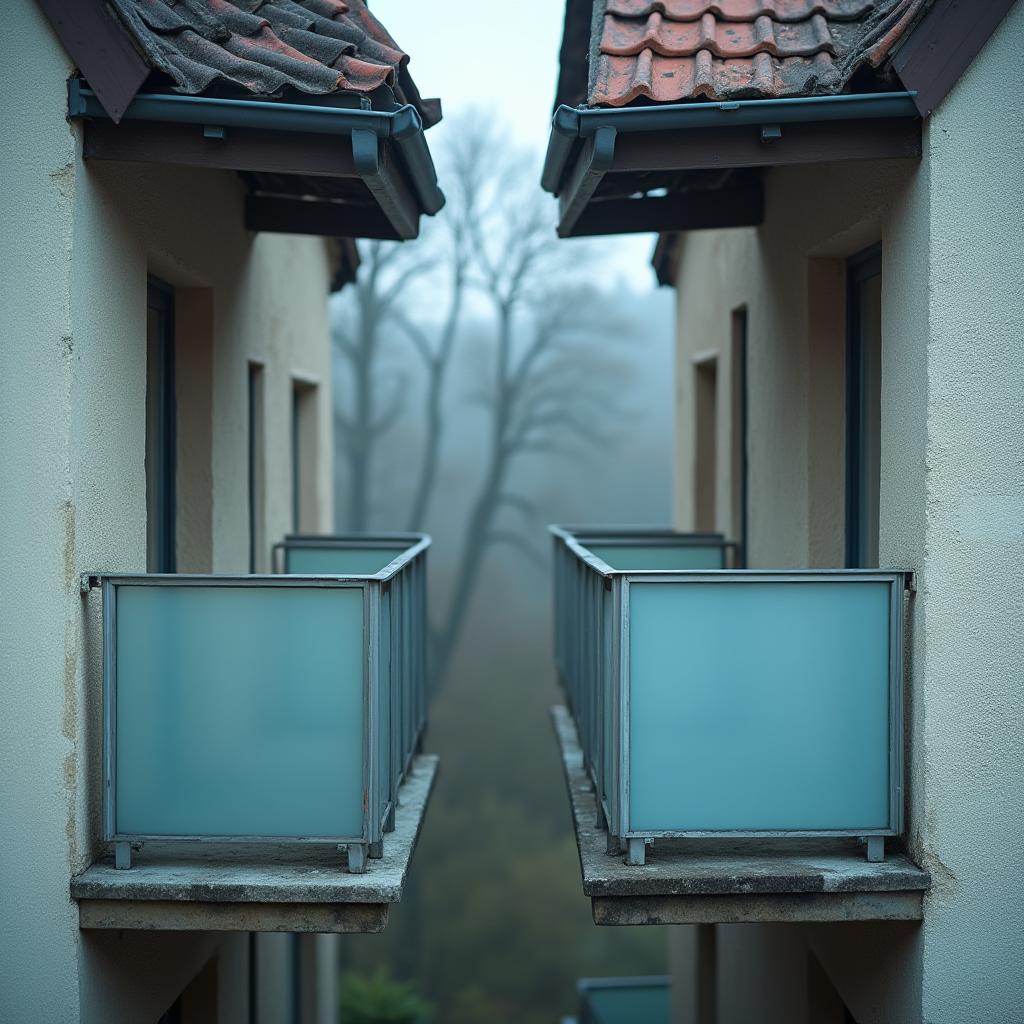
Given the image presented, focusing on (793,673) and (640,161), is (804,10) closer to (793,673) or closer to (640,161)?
(640,161)

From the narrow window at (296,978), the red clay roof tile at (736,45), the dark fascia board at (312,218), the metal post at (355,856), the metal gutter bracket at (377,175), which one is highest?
the red clay roof tile at (736,45)

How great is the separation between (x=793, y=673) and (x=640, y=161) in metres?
2.05

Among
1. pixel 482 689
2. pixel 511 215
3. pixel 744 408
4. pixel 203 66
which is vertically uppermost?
pixel 511 215

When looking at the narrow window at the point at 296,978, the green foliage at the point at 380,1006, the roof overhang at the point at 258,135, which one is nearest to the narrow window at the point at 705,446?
the narrow window at the point at 296,978

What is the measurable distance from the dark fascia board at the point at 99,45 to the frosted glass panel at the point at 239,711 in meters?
1.84

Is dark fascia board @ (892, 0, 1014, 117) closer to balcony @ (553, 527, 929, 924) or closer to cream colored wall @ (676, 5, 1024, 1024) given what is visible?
cream colored wall @ (676, 5, 1024, 1024)

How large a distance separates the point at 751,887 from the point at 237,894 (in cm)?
189

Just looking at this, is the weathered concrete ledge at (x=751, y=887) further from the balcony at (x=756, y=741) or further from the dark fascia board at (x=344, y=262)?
the dark fascia board at (x=344, y=262)

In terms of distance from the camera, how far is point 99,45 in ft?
15.6

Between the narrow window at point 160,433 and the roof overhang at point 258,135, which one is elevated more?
the roof overhang at point 258,135

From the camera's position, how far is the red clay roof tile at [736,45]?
16.6 ft

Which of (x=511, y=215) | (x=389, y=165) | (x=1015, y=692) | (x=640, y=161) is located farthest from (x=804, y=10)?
(x=511, y=215)

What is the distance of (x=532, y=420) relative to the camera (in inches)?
990

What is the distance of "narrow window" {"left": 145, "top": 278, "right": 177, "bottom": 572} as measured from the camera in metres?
6.76
